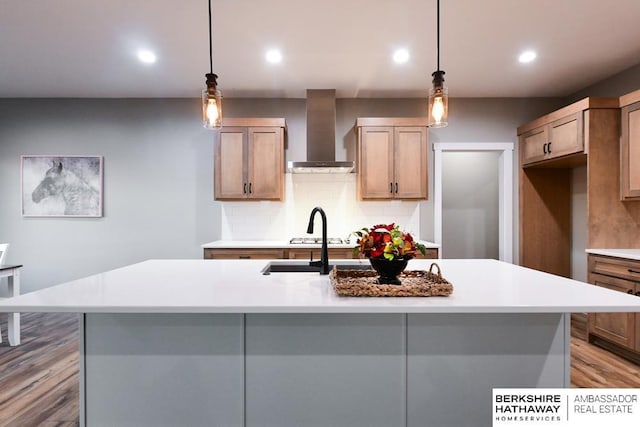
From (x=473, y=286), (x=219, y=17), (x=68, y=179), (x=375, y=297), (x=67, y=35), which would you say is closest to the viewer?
(x=375, y=297)

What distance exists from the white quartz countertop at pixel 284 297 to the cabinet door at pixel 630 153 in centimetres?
202

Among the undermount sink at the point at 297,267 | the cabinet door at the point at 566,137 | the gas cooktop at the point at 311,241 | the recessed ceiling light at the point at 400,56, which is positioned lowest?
the undermount sink at the point at 297,267

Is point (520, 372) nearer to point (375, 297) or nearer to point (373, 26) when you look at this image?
point (375, 297)

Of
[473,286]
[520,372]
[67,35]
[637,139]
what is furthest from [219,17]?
[637,139]

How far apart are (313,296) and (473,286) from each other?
738mm

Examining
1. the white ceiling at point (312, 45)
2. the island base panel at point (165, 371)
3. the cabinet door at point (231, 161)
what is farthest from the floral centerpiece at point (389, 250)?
the cabinet door at point (231, 161)

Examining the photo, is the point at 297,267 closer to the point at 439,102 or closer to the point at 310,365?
the point at 310,365

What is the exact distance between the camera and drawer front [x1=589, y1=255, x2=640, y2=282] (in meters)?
2.68

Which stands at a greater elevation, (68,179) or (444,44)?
(444,44)

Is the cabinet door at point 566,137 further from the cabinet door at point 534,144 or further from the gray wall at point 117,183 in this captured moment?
the gray wall at point 117,183

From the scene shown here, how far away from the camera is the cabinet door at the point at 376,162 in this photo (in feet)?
12.4

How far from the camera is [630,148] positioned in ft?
9.66

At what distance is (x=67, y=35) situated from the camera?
2.76 metres

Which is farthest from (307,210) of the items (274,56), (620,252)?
(620,252)
